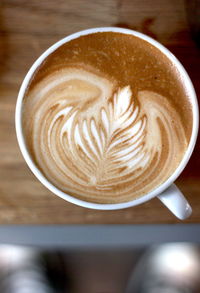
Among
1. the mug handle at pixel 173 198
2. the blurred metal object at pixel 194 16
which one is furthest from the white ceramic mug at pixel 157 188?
the blurred metal object at pixel 194 16

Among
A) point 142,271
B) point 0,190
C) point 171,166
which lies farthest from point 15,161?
point 142,271

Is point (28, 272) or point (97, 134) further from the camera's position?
point (28, 272)

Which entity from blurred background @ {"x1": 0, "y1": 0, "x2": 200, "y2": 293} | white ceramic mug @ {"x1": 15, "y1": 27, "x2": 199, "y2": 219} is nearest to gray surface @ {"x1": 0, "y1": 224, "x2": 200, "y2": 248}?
blurred background @ {"x1": 0, "y1": 0, "x2": 200, "y2": 293}

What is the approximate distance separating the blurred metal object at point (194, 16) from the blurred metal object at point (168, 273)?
0.46m

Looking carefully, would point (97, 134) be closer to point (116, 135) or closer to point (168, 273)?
point (116, 135)

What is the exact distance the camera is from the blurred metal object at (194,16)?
715mm

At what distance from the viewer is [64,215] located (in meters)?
0.77

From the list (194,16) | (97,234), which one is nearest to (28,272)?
(97,234)

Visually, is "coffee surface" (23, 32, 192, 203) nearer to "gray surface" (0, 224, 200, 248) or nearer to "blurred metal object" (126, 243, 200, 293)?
"gray surface" (0, 224, 200, 248)

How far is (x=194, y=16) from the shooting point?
2.40 ft

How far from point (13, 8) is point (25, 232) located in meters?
0.40

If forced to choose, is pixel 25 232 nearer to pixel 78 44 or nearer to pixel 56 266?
pixel 56 266

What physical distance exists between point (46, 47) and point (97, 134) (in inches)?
8.4

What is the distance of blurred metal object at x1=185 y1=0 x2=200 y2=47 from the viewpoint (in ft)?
2.35
